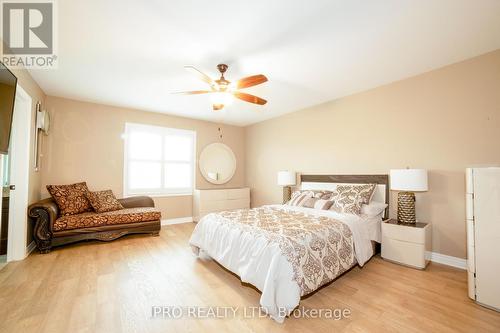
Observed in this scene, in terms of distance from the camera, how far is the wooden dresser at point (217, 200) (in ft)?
16.3

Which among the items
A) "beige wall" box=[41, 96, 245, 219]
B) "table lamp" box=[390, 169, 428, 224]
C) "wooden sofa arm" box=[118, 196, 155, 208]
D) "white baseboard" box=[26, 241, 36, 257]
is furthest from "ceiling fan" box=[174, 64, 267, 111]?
"white baseboard" box=[26, 241, 36, 257]

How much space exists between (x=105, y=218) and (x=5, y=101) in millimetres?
2136

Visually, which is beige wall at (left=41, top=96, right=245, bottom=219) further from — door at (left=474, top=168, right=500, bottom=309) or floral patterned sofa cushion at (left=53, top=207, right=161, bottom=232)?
door at (left=474, top=168, right=500, bottom=309)

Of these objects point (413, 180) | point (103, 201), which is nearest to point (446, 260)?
point (413, 180)

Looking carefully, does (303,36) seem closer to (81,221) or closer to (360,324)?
(360,324)

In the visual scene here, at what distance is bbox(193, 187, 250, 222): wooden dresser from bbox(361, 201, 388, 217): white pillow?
3.04 metres

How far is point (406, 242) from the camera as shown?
275 cm

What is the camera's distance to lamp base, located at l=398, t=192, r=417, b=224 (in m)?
2.86

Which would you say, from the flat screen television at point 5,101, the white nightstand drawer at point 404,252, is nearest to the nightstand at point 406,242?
the white nightstand drawer at point 404,252

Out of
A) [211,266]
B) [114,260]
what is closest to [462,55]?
[211,266]

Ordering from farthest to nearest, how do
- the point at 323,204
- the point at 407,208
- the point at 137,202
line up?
the point at 137,202, the point at 323,204, the point at 407,208

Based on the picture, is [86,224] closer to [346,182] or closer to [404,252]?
[346,182]

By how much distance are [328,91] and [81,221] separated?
14.6ft

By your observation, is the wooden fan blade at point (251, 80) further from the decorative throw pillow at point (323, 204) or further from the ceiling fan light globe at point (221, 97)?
the decorative throw pillow at point (323, 204)
